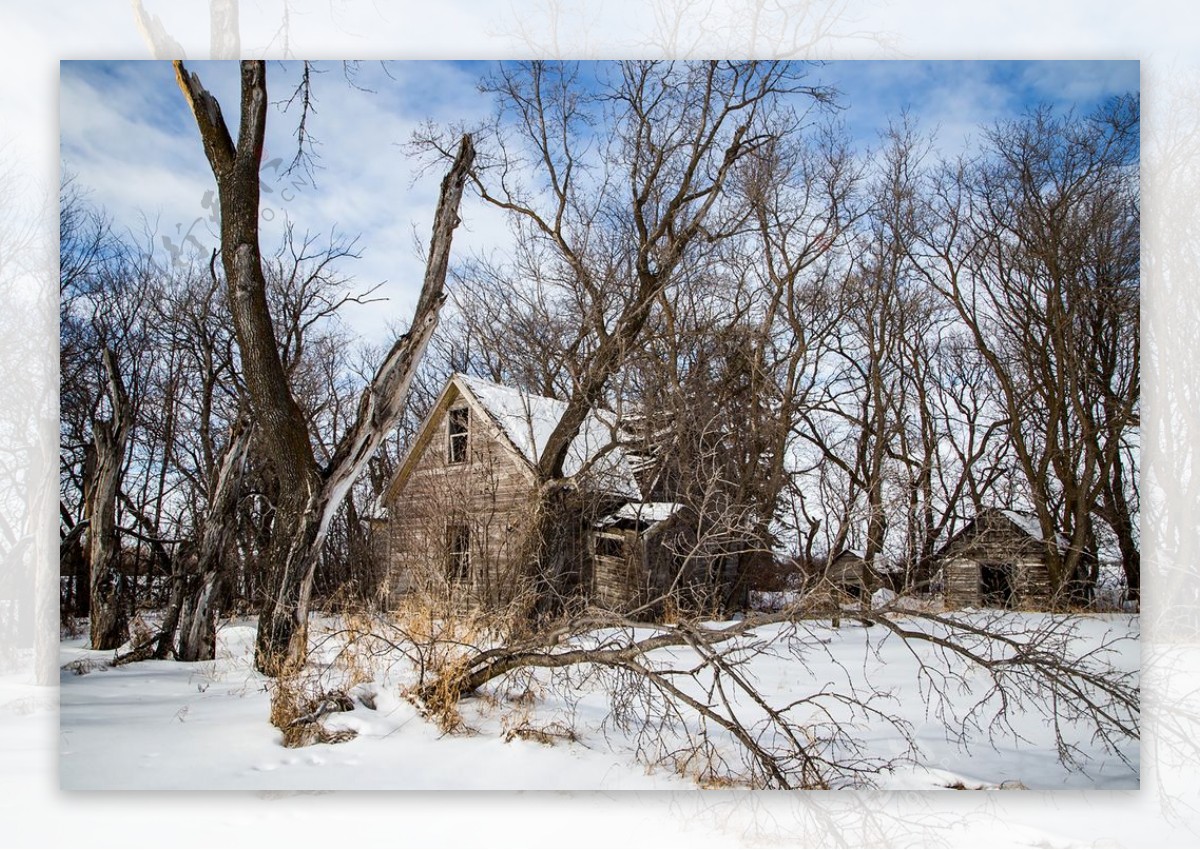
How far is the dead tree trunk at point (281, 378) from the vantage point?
12.1 feet

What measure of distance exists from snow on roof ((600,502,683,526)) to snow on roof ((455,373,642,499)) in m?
0.09

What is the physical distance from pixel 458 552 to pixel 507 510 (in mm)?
460

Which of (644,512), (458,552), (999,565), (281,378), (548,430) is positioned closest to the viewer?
(999,565)

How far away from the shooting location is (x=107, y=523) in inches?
155

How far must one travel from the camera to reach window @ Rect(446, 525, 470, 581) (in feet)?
14.8

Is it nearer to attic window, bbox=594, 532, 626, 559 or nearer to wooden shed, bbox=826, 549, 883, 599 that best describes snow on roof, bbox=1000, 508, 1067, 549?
wooden shed, bbox=826, 549, 883, 599

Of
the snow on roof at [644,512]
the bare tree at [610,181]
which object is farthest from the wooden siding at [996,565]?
the snow on roof at [644,512]

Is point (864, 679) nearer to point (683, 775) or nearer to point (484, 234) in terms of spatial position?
point (683, 775)

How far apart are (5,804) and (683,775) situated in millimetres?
2531

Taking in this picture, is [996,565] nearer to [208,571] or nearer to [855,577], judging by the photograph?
[855,577]

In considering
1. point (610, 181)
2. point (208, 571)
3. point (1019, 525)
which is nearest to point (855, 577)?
point (1019, 525)

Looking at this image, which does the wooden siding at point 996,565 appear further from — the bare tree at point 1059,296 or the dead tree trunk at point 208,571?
the dead tree trunk at point 208,571

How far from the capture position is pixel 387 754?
10.7 feet

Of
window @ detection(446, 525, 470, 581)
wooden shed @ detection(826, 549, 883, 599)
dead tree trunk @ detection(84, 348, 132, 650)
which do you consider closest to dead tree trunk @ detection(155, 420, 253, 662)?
dead tree trunk @ detection(84, 348, 132, 650)
